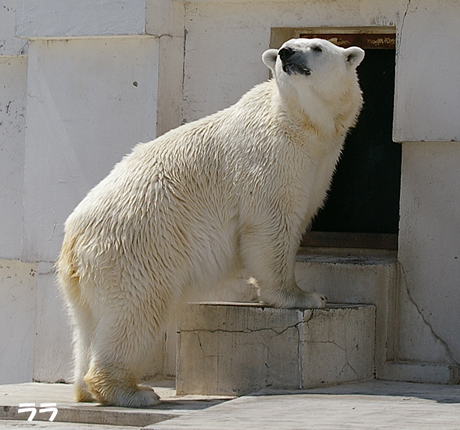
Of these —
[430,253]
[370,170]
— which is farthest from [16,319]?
[430,253]

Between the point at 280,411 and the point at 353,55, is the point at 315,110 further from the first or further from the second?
the point at 280,411

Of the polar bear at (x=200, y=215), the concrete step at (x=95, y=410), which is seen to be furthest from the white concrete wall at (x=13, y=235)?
the polar bear at (x=200, y=215)

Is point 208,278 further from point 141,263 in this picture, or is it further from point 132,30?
point 132,30

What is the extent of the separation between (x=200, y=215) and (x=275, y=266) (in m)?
0.56

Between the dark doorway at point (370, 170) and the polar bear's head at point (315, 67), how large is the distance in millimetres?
2050

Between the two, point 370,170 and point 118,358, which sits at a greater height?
point 370,170

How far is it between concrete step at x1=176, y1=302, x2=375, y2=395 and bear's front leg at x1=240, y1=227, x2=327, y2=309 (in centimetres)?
9

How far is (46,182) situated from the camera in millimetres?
6957

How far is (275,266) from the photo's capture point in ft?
18.8

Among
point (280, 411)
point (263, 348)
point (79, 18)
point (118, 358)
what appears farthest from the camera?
point (79, 18)

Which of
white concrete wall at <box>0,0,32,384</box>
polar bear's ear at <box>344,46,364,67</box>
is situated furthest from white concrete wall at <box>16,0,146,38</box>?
polar bear's ear at <box>344,46,364,67</box>

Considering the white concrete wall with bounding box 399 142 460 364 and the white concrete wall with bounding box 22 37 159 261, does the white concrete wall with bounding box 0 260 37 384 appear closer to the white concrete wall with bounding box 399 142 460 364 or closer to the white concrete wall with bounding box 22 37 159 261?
the white concrete wall with bounding box 22 37 159 261

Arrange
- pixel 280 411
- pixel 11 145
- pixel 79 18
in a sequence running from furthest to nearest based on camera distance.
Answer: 1. pixel 11 145
2. pixel 79 18
3. pixel 280 411

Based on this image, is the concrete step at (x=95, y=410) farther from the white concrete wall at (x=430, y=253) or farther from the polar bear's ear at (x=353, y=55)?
the polar bear's ear at (x=353, y=55)
